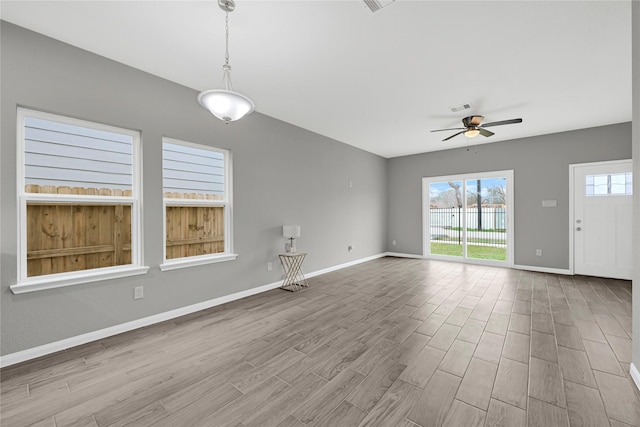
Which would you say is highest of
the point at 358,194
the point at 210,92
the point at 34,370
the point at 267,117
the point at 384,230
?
the point at 267,117

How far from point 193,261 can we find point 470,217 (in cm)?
607

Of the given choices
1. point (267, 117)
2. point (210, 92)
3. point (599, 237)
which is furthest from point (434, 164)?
point (210, 92)

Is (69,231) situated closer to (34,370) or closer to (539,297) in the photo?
(34,370)

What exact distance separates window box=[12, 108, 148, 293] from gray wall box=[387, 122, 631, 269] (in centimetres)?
648

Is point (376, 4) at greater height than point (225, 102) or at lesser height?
greater

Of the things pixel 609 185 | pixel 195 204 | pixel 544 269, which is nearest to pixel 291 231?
pixel 195 204

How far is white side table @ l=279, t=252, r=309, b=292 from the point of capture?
14.0 feet

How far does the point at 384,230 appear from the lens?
7441 mm

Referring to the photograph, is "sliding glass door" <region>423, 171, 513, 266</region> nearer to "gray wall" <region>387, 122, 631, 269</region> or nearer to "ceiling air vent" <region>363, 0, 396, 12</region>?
"gray wall" <region>387, 122, 631, 269</region>

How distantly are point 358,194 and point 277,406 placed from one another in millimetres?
5169

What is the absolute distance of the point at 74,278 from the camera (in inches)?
95.2

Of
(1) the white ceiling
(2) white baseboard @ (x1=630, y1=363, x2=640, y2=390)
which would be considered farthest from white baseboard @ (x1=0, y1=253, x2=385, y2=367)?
(2) white baseboard @ (x1=630, y1=363, x2=640, y2=390)

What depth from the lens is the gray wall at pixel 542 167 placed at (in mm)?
4836

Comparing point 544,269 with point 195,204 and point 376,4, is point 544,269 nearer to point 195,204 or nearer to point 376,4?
point 376,4
